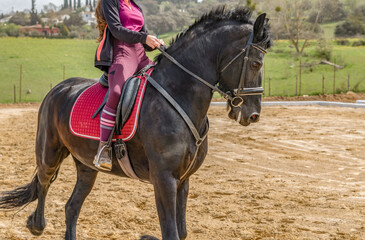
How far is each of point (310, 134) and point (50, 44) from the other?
30627mm

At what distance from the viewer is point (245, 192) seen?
691 cm

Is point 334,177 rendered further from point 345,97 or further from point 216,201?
point 345,97

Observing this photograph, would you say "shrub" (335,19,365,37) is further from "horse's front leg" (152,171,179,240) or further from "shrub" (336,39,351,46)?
"horse's front leg" (152,171,179,240)

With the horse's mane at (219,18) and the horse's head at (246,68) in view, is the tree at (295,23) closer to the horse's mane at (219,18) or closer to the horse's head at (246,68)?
the horse's mane at (219,18)

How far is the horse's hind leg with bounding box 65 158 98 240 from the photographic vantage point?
458 centimetres

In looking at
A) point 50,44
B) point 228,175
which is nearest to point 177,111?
point 228,175

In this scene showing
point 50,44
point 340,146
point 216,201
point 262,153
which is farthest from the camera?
point 50,44

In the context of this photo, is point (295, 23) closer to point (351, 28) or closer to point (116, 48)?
point (351, 28)

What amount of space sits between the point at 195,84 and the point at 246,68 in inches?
17.6

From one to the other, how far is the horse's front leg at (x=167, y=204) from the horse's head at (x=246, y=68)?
0.73 metres

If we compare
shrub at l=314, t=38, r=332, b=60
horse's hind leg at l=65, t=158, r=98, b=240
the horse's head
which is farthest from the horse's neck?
shrub at l=314, t=38, r=332, b=60

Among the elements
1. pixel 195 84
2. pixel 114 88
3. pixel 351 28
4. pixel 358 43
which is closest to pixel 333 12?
pixel 351 28

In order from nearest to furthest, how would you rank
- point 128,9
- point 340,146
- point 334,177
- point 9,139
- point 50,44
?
point 128,9 < point 334,177 < point 340,146 < point 9,139 < point 50,44

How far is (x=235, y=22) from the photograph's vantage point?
357 cm
